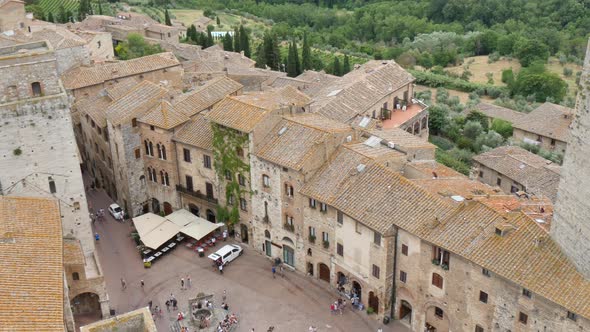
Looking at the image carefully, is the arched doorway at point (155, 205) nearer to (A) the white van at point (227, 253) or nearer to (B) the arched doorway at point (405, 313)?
→ (A) the white van at point (227, 253)

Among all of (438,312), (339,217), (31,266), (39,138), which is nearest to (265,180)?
(339,217)

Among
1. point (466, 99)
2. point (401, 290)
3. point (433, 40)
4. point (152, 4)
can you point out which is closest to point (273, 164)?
point (401, 290)

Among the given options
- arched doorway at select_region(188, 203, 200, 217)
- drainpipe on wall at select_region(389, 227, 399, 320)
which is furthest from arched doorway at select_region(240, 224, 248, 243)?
drainpipe on wall at select_region(389, 227, 399, 320)

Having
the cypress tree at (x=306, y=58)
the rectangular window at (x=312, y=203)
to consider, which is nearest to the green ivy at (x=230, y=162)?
the rectangular window at (x=312, y=203)

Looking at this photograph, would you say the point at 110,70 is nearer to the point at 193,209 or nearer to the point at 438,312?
the point at 193,209

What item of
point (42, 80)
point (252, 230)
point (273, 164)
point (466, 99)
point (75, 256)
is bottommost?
point (466, 99)

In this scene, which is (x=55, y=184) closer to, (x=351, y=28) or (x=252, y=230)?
(x=252, y=230)
